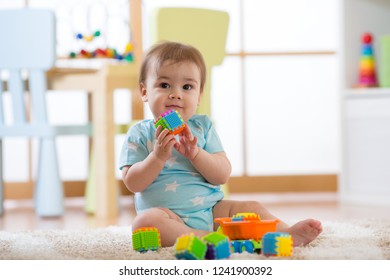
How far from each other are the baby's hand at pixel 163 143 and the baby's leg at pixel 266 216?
0.18 meters

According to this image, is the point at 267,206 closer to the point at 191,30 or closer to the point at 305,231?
the point at 191,30

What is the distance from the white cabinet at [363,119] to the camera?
94.7 inches

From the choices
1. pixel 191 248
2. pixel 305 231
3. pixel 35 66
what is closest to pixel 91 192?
pixel 35 66

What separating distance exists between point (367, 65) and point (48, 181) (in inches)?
42.6

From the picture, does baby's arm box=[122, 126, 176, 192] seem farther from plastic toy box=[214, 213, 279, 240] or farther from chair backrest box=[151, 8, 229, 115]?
chair backrest box=[151, 8, 229, 115]

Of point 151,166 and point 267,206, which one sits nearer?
point 151,166

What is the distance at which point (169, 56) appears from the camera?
140 cm

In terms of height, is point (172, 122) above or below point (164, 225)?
above

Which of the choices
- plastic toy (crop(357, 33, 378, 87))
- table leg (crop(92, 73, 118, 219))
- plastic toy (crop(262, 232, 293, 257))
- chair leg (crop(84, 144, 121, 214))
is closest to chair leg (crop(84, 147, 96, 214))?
chair leg (crop(84, 144, 121, 214))

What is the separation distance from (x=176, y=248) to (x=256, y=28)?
6.18ft

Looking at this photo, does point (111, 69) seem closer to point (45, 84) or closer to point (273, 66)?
point (45, 84)

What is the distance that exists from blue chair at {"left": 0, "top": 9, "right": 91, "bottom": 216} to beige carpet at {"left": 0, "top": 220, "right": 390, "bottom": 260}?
65 cm

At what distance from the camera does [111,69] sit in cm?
225
